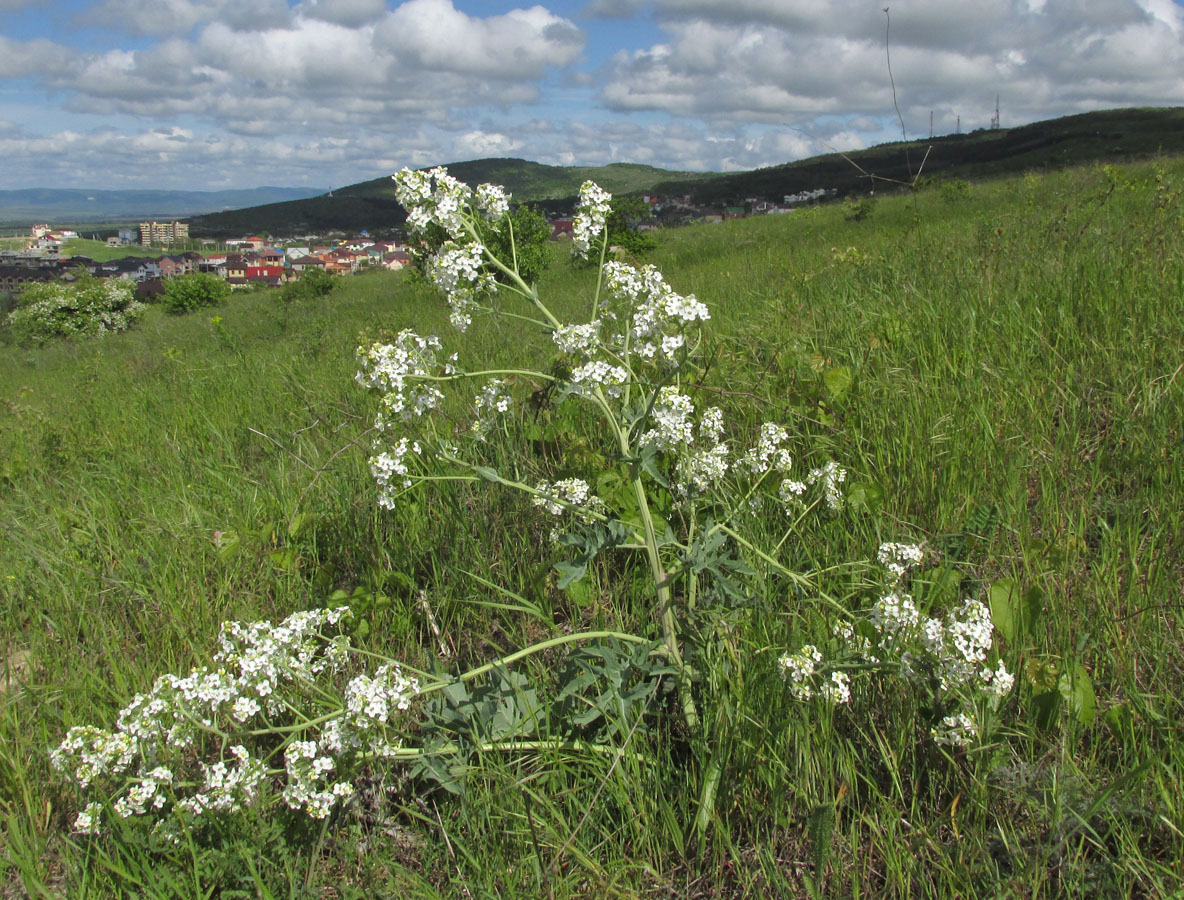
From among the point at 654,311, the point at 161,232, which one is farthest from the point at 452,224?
the point at 161,232

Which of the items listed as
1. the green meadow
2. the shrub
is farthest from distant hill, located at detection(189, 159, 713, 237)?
the green meadow

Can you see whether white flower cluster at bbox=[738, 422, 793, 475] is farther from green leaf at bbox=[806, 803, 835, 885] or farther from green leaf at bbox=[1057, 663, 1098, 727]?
green leaf at bbox=[806, 803, 835, 885]

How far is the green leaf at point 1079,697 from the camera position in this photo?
1.53m

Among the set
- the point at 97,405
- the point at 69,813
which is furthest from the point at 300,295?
the point at 69,813

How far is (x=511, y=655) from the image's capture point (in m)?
1.76

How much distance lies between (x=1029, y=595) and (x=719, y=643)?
0.85 meters

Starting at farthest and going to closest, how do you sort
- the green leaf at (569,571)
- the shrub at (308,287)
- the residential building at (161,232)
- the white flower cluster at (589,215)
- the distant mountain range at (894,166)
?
the residential building at (161,232) → the distant mountain range at (894,166) → the shrub at (308,287) → the white flower cluster at (589,215) → the green leaf at (569,571)

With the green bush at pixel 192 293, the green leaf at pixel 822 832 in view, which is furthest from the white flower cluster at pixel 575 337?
the green bush at pixel 192 293

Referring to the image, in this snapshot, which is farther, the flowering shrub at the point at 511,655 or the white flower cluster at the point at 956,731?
the flowering shrub at the point at 511,655

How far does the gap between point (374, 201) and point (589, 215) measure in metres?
119

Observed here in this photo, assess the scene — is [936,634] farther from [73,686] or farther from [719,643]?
[73,686]

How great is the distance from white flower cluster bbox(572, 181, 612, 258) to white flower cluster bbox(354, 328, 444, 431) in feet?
1.98

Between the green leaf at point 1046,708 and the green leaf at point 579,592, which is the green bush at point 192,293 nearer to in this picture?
the green leaf at point 579,592

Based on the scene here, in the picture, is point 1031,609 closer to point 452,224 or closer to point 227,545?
point 452,224
